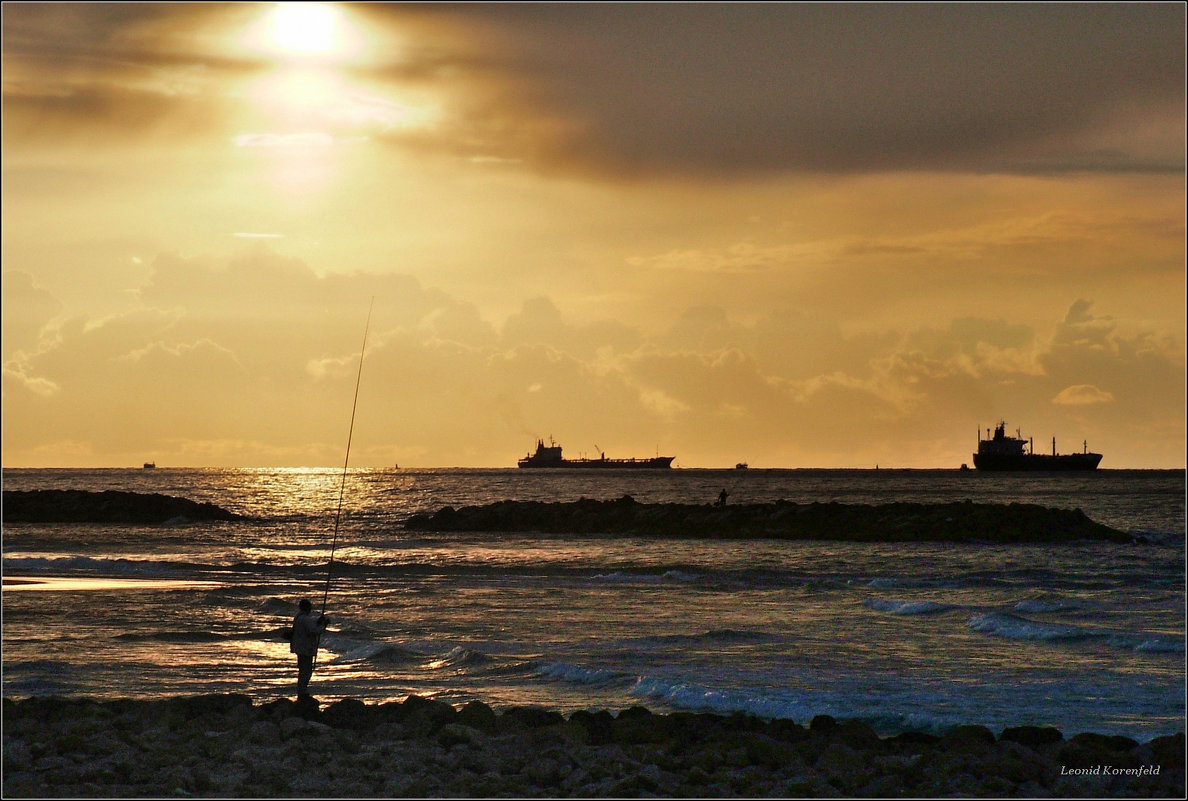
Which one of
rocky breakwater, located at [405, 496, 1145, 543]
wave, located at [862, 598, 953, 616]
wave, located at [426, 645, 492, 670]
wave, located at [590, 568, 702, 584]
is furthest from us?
rocky breakwater, located at [405, 496, 1145, 543]

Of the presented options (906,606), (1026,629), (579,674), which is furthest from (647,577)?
(579,674)

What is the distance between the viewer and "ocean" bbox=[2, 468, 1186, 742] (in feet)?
56.6

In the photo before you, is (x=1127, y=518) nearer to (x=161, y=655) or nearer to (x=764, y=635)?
(x=764, y=635)

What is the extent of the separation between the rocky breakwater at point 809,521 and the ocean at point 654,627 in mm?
2941

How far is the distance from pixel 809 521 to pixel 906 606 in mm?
25200

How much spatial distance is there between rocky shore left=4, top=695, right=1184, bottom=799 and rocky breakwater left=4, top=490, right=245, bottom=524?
58.7 metres

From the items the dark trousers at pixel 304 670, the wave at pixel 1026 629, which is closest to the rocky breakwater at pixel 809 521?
the wave at pixel 1026 629

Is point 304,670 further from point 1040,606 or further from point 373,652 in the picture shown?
point 1040,606

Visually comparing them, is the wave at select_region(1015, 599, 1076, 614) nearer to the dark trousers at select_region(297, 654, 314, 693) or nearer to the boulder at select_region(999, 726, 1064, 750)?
the boulder at select_region(999, 726, 1064, 750)

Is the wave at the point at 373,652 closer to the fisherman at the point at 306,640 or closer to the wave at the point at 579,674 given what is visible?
the wave at the point at 579,674

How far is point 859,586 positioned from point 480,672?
16.0 metres

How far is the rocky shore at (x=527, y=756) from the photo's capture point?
11.5m

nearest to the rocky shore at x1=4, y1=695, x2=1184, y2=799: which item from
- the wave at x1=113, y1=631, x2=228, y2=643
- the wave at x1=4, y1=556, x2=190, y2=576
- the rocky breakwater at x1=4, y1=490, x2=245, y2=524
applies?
the wave at x1=113, y1=631, x2=228, y2=643

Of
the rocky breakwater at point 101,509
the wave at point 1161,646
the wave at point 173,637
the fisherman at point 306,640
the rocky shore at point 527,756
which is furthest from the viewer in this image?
the rocky breakwater at point 101,509
